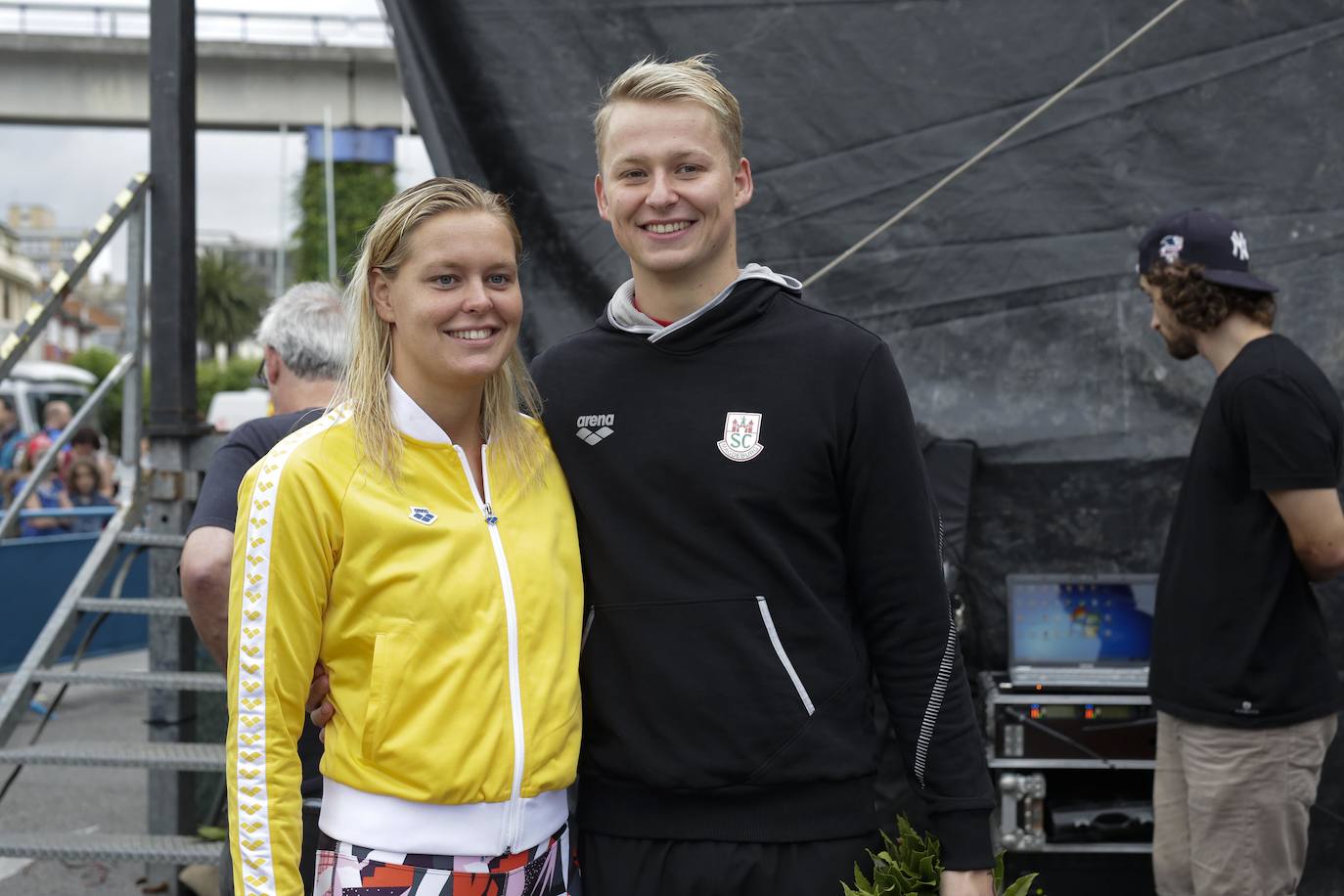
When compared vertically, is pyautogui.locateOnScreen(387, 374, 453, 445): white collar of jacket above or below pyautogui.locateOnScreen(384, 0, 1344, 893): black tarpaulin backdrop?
below

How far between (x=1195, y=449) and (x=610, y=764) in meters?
1.71

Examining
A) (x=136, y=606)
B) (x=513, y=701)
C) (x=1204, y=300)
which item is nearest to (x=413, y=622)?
(x=513, y=701)

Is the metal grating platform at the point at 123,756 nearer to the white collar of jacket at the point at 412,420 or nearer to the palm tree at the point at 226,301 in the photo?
the white collar of jacket at the point at 412,420

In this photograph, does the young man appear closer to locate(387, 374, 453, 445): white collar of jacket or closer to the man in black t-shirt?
locate(387, 374, 453, 445): white collar of jacket

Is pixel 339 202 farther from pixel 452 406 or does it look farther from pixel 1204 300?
pixel 452 406

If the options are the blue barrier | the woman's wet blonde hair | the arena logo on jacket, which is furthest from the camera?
the blue barrier

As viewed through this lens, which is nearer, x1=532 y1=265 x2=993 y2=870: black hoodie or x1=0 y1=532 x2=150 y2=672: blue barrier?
x1=532 y1=265 x2=993 y2=870: black hoodie

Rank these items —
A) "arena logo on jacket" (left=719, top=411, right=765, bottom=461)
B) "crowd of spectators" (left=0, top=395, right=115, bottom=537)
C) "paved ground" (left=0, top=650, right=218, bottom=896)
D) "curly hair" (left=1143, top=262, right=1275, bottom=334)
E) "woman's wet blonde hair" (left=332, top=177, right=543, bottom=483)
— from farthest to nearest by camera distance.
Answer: "crowd of spectators" (left=0, top=395, right=115, bottom=537) < "paved ground" (left=0, top=650, right=218, bottom=896) < "curly hair" (left=1143, top=262, right=1275, bottom=334) < "arena logo on jacket" (left=719, top=411, right=765, bottom=461) < "woman's wet blonde hair" (left=332, top=177, right=543, bottom=483)

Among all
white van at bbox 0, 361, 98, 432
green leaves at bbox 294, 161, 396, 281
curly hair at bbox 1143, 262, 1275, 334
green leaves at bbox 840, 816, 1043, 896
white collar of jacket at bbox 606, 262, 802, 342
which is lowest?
green leaves at bbox 840, 816, 1043, 896

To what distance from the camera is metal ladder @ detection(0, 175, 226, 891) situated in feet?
13.7

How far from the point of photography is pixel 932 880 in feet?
6.51

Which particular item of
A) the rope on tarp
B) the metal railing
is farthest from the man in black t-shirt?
the metal railing

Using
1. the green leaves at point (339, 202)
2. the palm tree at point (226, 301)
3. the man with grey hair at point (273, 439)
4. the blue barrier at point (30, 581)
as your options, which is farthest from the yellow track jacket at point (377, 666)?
the palm tree at point (226, 301)

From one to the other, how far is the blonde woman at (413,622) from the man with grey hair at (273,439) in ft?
1.80
